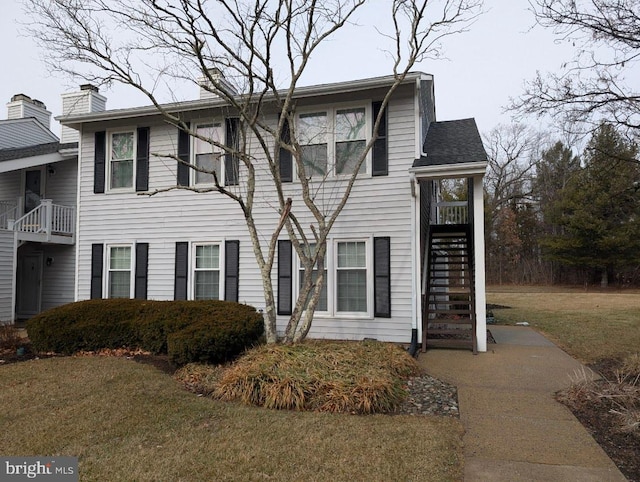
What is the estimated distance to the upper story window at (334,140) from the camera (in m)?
8.44

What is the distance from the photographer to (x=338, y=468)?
327cm

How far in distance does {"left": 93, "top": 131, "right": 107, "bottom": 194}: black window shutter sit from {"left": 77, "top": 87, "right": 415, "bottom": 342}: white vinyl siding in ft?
0.69

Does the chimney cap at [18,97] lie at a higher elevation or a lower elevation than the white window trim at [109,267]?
higher

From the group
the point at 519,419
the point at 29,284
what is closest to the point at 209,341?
the point at 519,419

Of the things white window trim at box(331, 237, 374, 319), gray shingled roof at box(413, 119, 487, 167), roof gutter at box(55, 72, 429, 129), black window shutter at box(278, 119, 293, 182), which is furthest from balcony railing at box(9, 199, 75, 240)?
gray shingled roof at box(413, 119, 487, 167)

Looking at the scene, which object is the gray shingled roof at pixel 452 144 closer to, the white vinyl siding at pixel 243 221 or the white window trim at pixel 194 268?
the white vinyl siding at pixel 243 221

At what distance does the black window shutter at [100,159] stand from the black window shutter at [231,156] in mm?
3129

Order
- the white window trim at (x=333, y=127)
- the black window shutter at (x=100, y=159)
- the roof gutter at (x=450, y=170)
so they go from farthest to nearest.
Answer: the black window shutter at (x=100, y=159) < the white window trim at (x=333, y=127) < the roof gutter at (x=450, y=170)

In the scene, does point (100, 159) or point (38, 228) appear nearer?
point (100, 159)

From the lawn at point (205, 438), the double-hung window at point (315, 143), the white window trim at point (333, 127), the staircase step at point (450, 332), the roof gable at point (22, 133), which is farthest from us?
the roof gable at point (22, 133)

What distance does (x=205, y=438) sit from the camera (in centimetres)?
381

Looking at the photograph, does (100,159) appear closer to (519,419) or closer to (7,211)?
(7,211)

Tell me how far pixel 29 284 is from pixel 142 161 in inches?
248

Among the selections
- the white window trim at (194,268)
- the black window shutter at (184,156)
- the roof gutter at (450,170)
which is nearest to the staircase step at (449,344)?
the roof gutter at (450,170)
